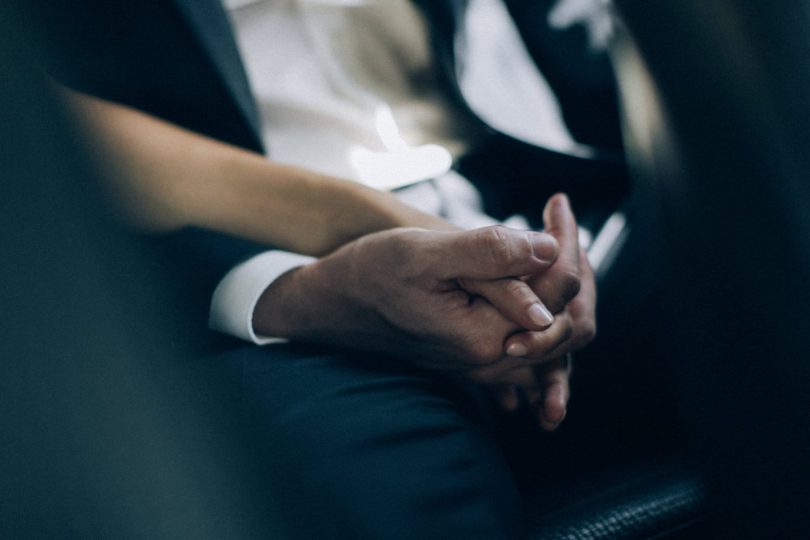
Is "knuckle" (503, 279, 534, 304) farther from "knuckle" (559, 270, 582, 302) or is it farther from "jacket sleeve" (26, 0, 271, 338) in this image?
"jacket sleeve" (26, 0, 271, 338)

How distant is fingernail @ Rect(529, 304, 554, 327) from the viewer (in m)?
0.40

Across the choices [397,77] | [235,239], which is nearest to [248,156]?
[235,239]

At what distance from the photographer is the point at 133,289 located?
→ 23 cm

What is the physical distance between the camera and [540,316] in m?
0.40

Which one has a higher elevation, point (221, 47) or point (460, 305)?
point (221, 47)

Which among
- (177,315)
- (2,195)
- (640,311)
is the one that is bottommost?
(640,311)

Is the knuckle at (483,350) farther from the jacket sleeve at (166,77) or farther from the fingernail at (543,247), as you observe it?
the jacket sleeve at (166,77)

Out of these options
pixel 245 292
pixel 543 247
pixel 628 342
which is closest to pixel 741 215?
pixel 543 247

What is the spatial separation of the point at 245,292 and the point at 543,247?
237mm

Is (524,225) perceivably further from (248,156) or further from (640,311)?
(248,156)

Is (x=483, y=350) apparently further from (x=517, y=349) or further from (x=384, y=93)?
(x=384, y=93)

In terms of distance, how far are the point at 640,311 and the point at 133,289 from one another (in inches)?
16.5

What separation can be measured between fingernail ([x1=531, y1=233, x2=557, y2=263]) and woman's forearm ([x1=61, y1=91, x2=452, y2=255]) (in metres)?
0.16

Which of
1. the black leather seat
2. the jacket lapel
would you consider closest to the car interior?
the black leather seat
